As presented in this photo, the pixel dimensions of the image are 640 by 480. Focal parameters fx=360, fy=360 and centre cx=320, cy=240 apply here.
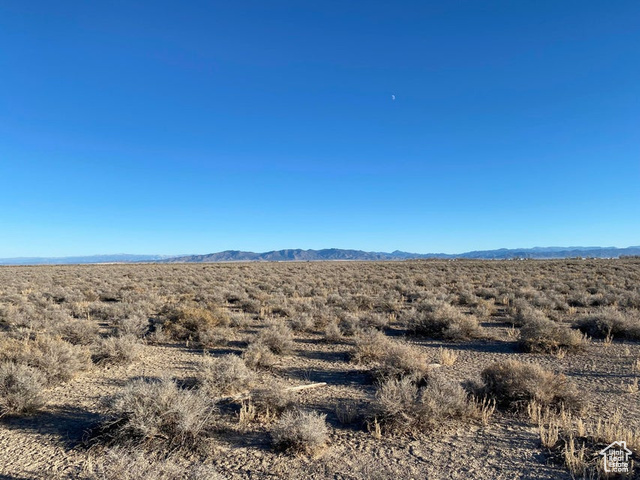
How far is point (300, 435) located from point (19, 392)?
4483 mm

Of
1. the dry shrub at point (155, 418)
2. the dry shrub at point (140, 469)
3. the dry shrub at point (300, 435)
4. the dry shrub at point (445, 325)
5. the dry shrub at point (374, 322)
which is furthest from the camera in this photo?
the dry shrub at point (374, 322)

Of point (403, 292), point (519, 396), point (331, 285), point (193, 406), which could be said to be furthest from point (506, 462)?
point (331, 285)

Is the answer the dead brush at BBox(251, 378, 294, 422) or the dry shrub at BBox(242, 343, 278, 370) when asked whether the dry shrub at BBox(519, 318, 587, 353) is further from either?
the dead brush at BBox(251, 378, 294, 422)

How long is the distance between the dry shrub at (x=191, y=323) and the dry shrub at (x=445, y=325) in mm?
6186

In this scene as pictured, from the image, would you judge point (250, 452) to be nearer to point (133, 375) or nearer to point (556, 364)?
point (133, 375)

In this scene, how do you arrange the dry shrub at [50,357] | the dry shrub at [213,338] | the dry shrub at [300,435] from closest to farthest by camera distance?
1. the dry shrub at [300,435]
2. the dry shrub at [50,357]
3. the dry shrub at [213,338]

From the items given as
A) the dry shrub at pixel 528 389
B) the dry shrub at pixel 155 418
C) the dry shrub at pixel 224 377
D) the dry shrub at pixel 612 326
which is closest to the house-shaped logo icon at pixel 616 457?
the dry shrub at pixel 528 389

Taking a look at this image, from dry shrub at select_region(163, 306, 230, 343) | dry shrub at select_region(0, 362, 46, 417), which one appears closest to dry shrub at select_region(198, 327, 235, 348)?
dry shrub at select_region(163, 306, 230, 343)

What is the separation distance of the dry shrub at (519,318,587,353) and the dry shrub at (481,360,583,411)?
355cm

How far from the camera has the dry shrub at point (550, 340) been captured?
9023 mm

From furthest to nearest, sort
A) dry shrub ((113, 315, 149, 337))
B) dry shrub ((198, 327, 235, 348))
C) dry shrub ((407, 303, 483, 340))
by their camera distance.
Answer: dry shrub ((407, 303, 483, 340))
dry shrub ((113, 315, 149, 337))
dry shrub ((198, 327, 235, 348))

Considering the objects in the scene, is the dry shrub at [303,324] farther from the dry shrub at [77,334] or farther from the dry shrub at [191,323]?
the dry shrub at [77,334]

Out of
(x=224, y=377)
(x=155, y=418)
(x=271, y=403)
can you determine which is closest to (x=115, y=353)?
(x=224, y=377)

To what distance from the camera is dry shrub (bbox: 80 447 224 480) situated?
11.9 ft
